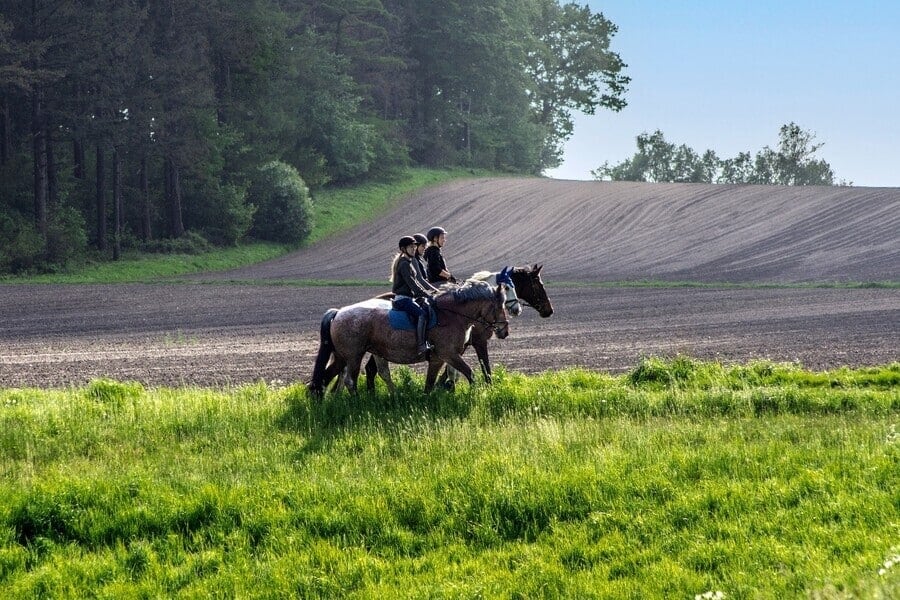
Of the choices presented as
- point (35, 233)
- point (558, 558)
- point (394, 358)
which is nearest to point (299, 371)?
point (394, 358)

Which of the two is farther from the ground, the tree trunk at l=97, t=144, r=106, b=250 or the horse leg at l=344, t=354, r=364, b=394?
the tree trunk at l=97, t=144, r=106, b=250

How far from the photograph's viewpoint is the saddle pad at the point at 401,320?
503 inches

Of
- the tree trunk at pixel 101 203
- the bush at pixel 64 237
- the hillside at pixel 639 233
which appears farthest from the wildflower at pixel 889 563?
the tree trunk at pixel 101 203

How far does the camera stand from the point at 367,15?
76250 millimetres

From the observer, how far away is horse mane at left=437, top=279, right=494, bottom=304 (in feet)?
43.0

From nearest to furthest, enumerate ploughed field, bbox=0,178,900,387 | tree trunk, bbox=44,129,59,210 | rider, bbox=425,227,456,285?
rider, bbox=425,227,456,285 < ploughed field, bbox=0,178,900,387 < tree trunk, bbox=44,129,59,210

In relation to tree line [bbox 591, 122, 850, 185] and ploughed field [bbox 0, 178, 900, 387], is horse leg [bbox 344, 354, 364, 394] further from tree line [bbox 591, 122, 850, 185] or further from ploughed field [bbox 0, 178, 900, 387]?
tree line [bbox 591, 122, 850, 185]

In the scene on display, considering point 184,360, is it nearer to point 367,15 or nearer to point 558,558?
point 558,558

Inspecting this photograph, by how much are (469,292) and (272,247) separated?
42.2m

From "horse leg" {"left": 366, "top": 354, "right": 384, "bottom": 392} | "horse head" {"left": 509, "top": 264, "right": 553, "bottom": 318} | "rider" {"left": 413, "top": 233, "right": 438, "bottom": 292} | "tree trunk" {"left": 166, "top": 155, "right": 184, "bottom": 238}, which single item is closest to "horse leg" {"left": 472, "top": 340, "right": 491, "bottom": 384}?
"horse head" {"left": 509, "top": 264, "right": 553, "bottom": 318}

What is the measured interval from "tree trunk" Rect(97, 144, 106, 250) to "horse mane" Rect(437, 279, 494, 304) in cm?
3519

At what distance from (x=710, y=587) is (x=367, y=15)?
74551 millimetres

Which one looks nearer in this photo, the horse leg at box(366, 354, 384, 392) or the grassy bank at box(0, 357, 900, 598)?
the grassy bank at box(0, 357, 900, 598)

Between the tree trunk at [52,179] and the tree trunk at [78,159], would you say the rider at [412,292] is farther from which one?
the tree trunk at [78,159]
